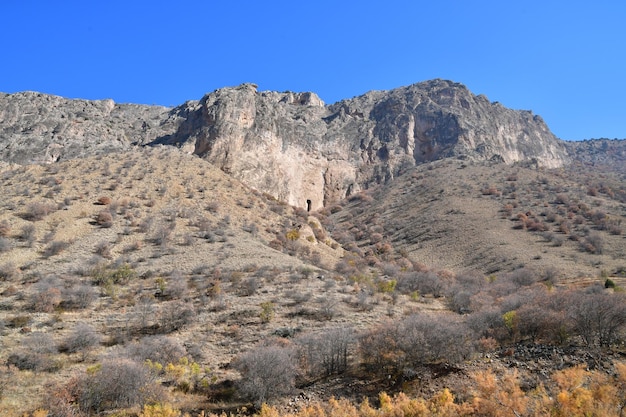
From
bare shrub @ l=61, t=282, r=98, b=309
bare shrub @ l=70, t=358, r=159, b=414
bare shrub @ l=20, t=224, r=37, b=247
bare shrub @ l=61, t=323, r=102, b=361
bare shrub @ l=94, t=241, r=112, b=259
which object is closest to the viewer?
bare shrub @ l=70, t=358, r=159, b=414

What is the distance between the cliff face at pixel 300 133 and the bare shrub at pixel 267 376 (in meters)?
34.4

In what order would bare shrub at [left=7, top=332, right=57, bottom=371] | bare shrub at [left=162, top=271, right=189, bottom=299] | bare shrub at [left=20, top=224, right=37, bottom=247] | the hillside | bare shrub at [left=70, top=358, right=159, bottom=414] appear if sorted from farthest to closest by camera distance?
bare shrub at [left=20, top=224, right=37, bottom=247] < bare shrub at [left=162, top=271, right=189, bottom=299] < bare shrub at [left=7, top=332, right=57, bottom=371] < the hillside < bare shrub at [left=70, top=358, right=159, bottom=414]

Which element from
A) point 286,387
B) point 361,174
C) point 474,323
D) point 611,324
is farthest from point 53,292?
point 361,174

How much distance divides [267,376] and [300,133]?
50078 millimetres

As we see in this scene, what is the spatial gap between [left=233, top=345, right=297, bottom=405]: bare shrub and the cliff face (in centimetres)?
3443

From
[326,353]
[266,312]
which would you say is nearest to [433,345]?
[326,353]

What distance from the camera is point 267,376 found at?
36.1ft

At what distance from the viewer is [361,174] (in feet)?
220

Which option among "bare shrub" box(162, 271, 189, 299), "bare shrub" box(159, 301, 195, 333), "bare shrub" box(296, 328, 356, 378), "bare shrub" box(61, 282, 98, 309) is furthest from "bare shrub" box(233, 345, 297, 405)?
"bare shrub" box(61, 282, 98, 309)

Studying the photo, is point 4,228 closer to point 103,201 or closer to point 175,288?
point 103,201

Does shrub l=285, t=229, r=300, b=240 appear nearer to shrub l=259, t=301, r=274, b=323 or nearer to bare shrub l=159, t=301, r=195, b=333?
shrub l=259, t=301, r=274, b=323

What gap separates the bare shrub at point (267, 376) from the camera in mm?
10875

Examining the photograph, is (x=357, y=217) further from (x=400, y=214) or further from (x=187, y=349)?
(x=187, y=349)

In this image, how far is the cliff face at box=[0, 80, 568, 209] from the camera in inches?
1797
